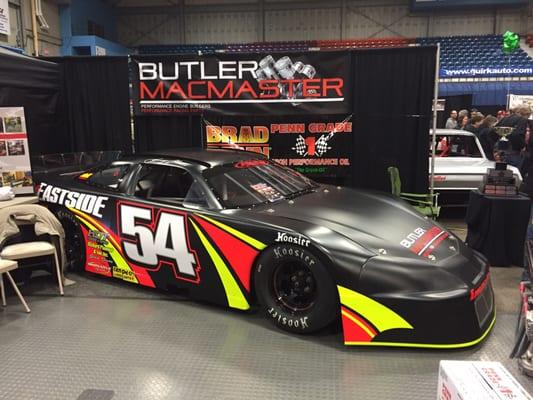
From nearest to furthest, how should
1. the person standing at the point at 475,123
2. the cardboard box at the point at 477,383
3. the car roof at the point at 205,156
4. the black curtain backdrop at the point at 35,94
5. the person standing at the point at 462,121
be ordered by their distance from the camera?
the cardboard box at the point at 477,383
the car roof at the point at 205,156
the black curtain backdrop at the point at 35,94
the person standing at the point at 475,123
the person standing at the point at 462,121

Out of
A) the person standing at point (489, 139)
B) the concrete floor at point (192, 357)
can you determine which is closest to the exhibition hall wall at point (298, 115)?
the person standing at point (489, 139)

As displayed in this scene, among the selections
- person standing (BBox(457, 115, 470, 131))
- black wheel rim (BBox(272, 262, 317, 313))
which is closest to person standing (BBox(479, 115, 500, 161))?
person standing (BBox(457, 115, 470, 131))

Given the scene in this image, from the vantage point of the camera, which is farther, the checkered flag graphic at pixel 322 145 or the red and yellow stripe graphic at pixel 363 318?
the checkered flag graphic at pixel 322 145

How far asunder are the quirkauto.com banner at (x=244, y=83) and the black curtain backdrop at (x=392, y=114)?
0.83 feet

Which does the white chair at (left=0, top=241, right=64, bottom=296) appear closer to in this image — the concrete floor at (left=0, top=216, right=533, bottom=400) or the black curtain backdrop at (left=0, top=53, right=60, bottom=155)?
the concrete floor at (left=0, top=216, right=533, bottom=400)

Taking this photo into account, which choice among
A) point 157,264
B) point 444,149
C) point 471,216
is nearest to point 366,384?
point 157,264

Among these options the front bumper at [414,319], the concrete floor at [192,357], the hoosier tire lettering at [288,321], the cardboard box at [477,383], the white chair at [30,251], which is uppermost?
the cardboard box at [477,383]

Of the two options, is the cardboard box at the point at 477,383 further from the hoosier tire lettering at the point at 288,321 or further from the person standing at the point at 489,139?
the person standing at the point at 489,139

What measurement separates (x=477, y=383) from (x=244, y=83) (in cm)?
491

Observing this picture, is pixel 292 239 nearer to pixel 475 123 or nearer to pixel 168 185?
pixel 168 185

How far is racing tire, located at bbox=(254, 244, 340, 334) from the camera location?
297 cm

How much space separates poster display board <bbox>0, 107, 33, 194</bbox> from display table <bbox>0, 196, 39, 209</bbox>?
23 centimetres

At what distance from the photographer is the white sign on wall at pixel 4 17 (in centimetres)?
1118

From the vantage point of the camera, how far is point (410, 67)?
18.8ft
